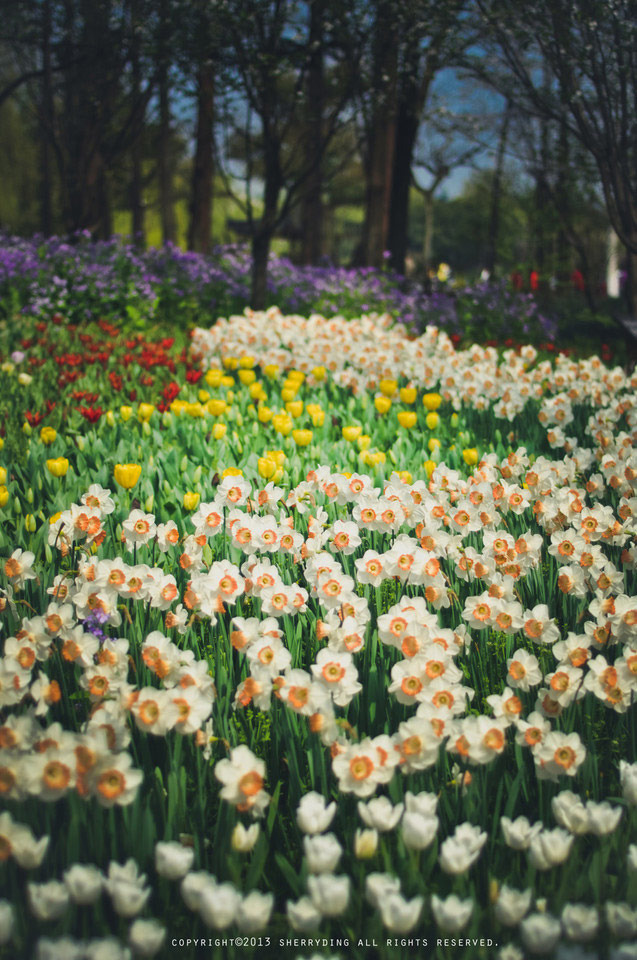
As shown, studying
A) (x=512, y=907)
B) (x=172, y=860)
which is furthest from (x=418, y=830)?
(x=172, y=860)

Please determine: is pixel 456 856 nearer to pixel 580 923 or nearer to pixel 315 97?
pixel 580 923

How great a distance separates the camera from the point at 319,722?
4.35 feet

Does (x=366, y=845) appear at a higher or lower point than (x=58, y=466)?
lower

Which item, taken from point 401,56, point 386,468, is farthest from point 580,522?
point 401,56

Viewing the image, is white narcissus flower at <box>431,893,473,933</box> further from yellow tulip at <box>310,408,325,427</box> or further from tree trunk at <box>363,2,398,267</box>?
tree trunk at <box>363,2,398,267</box>

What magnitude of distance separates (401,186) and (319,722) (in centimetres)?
1361

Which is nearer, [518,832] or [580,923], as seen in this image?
[580,923]

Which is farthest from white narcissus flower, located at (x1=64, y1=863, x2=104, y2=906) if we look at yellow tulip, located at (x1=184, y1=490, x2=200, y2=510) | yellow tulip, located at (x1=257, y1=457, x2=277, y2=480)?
yellow tulip, located at (x1=257, y1=457, x2=277, y2=480)

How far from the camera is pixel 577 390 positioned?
431cm

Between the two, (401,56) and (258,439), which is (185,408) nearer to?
(258,439)

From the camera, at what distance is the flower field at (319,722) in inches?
42.2

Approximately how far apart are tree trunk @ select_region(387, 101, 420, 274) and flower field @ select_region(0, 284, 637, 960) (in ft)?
36.9

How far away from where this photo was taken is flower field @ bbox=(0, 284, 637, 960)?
107 centimetres

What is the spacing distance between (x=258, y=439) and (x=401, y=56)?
298 inches
